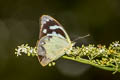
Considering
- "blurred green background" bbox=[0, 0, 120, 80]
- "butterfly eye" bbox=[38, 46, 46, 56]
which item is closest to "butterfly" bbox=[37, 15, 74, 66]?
"butterfly eye" bbox=[38, 46, 46, 56]

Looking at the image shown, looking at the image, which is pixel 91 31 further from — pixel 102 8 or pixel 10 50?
pixel 10 50

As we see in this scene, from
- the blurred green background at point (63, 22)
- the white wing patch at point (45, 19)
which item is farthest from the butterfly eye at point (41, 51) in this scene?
the blurred green background at point (63, 22)

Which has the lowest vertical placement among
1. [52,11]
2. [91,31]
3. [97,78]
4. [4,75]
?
[97,78]

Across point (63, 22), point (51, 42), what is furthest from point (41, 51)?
point (63, 22)

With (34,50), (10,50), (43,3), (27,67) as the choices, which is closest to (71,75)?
(27,67)

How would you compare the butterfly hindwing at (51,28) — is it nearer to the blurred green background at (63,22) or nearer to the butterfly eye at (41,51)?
the butterfly eye at (41,51)

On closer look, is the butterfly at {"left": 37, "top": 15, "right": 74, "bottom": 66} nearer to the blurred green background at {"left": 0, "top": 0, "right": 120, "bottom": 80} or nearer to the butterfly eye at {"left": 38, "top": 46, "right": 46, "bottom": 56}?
the butterfly eye at {"left": 38, "top": 46, "right": 46, "bottom": 56}

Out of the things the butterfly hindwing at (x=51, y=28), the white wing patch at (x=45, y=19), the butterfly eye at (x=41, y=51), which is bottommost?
the butterfly eye at (x=41, y=51)

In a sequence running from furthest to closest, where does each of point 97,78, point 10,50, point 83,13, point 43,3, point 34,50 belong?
point 43,3 < point 10,50 < point 83,13 < point 97,78 < point 34,50
